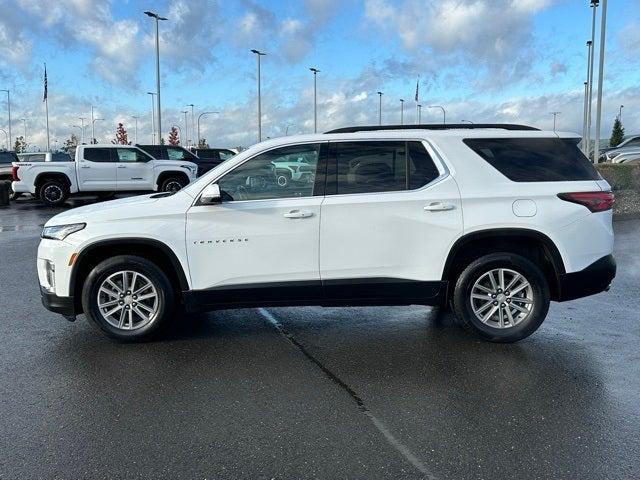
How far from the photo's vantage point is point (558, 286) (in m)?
5.04

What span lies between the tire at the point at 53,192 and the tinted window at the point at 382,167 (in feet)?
54.0

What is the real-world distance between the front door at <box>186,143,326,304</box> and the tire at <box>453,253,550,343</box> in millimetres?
1308

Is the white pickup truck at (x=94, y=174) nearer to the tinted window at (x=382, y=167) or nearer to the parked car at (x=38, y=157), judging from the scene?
the parked car at (x=38, y=157)

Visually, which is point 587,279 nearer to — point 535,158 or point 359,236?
point 535,158

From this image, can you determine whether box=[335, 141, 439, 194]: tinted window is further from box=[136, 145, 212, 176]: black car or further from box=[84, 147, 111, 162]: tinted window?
box=[136, 145, 212, 176]: black car

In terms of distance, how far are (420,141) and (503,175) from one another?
2.53 ft

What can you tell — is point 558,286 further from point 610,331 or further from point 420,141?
point 420,141

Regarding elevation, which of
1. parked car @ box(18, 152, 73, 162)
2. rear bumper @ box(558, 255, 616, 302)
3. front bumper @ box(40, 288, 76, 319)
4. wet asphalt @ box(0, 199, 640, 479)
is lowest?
wet asphalt @ box(0, 199, 640, 479)

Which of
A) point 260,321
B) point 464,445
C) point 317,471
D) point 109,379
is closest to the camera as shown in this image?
point 317,471

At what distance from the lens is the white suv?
4.90 meters

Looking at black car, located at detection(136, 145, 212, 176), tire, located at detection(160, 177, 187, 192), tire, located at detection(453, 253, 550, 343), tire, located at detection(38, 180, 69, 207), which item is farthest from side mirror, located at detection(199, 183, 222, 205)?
black car, located at detection(136, 145, 212, 176)

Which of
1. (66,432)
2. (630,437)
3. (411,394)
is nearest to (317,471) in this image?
(411,394)

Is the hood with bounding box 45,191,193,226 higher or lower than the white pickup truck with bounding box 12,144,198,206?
lower

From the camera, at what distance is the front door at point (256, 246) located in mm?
4887
